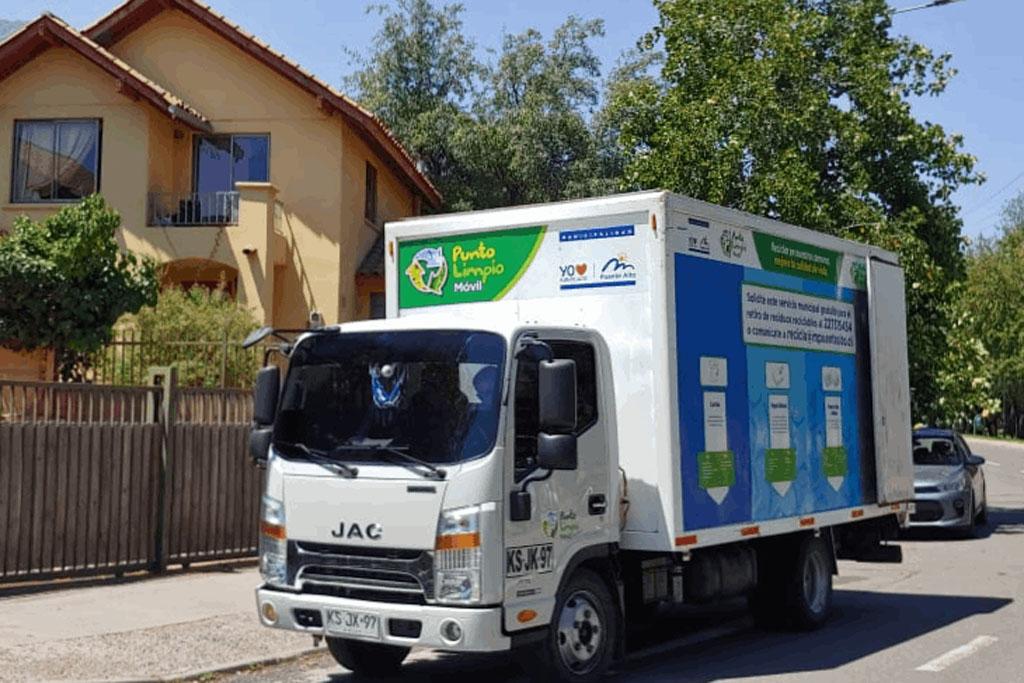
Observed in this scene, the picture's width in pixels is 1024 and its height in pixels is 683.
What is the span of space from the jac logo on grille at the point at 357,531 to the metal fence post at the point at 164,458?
5586 mm

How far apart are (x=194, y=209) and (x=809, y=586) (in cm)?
1629

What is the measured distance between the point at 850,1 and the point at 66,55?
47.5 ft

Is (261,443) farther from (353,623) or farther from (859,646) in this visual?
(859,646)

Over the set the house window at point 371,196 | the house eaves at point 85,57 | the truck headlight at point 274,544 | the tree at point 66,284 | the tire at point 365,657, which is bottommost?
the tire at point 365,657

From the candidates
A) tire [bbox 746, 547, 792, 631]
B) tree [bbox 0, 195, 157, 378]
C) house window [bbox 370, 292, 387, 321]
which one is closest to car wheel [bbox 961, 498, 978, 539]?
tire [bbox 746, 547, 792, 631]

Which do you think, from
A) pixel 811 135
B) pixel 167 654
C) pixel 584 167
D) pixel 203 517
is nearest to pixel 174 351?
pixel 203 517

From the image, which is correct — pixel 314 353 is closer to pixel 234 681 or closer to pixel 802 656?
pixel 234 681

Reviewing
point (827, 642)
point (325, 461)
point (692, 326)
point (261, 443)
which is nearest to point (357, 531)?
point (325, 461)

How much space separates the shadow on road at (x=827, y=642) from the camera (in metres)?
8.87

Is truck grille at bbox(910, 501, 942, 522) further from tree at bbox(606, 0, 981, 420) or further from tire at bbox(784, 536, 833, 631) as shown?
tire at bbox(784, 536, 833, 631)

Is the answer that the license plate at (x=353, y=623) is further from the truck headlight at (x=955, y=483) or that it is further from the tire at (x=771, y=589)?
the truck headlight at (x=955, y=483)

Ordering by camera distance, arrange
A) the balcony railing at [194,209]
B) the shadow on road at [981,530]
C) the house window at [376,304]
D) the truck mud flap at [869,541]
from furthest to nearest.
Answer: the house window at [376,304] → the balcony railing at [194,209] → the shadow on road at [981,530] → the truck mud flap at [869,541]

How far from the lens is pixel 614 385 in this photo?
845 cm

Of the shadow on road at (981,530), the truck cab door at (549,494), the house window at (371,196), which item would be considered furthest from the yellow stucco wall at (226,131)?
the truck cab door at (549,494)
